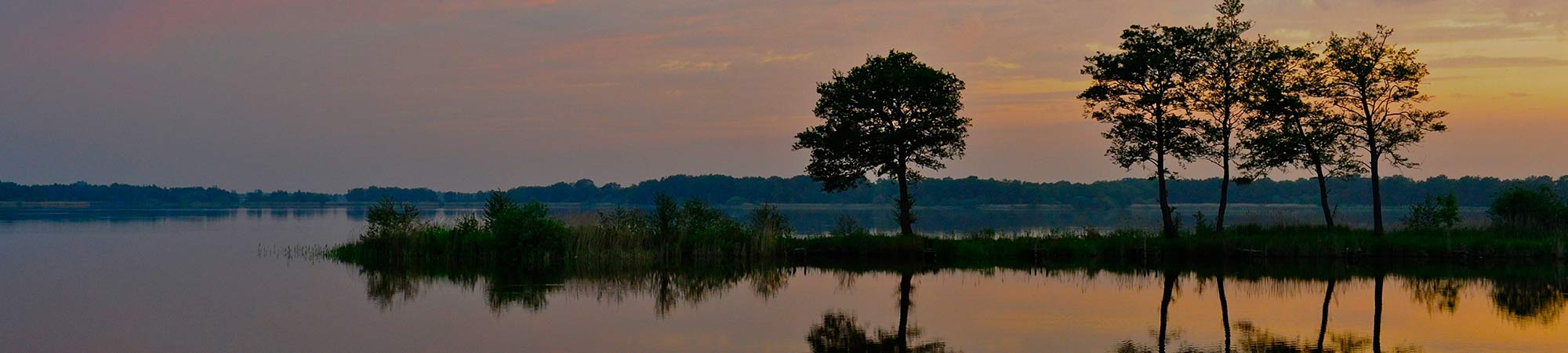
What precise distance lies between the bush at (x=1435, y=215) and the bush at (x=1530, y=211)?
140 cm

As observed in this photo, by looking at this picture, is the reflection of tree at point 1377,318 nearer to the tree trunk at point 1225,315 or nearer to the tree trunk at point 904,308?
the tree trunk at point 1225,315

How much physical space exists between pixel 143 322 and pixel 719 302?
10.1m

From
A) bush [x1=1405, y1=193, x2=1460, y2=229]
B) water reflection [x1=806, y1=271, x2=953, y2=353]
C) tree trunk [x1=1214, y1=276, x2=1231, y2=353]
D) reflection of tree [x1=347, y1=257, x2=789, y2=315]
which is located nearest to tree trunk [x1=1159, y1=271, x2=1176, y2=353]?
tree trunk [x1=1214, y1=276, x2=1231, y2=353]

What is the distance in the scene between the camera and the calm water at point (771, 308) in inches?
722

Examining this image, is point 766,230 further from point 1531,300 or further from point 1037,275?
point 1531,300

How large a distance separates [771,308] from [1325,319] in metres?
9.77

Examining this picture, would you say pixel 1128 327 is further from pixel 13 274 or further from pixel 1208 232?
pixel 13 274

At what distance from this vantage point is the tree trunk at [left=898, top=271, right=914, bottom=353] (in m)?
18.3

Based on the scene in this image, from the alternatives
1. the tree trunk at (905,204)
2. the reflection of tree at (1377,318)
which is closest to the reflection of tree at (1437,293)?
the reflection of tree at (1377,318)

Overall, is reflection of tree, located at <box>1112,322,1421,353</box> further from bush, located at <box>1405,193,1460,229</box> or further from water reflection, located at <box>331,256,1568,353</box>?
bush, located at <box>1405,193,1460,229</box>

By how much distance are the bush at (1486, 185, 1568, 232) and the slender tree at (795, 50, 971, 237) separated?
Result: 56.5 feet

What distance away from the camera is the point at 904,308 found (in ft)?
76.2

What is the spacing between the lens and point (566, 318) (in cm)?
2123

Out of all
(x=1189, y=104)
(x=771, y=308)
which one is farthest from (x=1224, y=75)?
(x=771, y=308)
